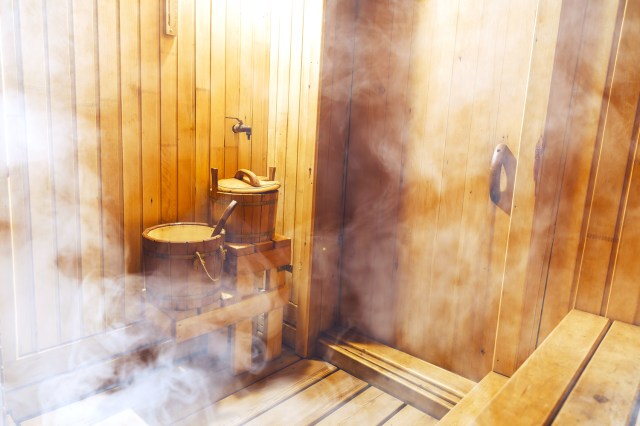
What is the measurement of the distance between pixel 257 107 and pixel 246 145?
0.26 m

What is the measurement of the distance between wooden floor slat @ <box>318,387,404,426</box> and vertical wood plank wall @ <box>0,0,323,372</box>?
0.68m

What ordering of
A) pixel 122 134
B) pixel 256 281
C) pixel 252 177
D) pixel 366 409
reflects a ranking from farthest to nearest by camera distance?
pixel 256 281, pixel 252 177, pixel 366 409, pixel 122 134

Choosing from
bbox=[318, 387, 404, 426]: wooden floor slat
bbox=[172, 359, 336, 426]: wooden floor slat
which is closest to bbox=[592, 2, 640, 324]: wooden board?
bbox=[318, 387, 404, 426]: wooden floor slat

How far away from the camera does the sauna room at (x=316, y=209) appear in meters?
1.91

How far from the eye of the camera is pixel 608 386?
1.40m

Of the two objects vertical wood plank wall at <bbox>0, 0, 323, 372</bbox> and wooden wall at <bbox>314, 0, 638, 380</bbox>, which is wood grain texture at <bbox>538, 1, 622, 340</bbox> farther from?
vertical wood plank wall at <bbox>0, 0, 323, 372</bbox>

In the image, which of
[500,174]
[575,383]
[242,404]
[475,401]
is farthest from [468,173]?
[242,404]

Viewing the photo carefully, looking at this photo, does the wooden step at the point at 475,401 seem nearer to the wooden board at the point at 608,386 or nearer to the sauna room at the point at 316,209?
the sauna room at the point at 316,209

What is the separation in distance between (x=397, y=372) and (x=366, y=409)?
28 cm

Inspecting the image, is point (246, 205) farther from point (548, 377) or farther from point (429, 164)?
point (548, 377)

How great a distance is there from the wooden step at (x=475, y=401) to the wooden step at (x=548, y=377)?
0.20 m

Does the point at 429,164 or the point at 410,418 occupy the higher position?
the point at 429,164

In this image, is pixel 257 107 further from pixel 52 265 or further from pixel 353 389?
pixel 353 389

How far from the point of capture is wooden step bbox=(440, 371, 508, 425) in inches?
62.2
